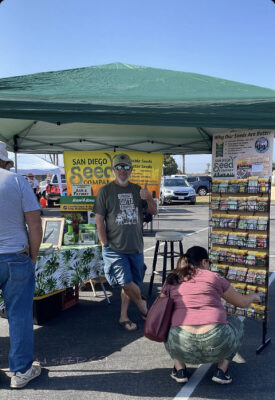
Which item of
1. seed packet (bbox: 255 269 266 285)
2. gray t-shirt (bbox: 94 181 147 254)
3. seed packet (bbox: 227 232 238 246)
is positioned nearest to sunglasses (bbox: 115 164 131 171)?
gray t-shirt (bbox: 94 181 147 254)

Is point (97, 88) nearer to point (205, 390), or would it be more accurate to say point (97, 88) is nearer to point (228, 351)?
point (228, 351)

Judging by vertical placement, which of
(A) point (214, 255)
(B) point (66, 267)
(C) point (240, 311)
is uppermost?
(A) point (214, 255)

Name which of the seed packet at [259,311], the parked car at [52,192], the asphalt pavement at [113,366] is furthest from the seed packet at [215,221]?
the parked car at [52,192]

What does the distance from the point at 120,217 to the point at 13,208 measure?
143 cm

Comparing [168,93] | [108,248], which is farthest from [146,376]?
[168,93]

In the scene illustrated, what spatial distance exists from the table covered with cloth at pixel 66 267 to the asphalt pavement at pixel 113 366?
0.50 meters

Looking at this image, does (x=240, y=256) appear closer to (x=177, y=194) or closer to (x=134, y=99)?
(x=134, y=99)

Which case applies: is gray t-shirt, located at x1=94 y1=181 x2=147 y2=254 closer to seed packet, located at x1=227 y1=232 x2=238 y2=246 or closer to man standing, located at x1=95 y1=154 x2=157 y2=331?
man standing, located at x1=95 y1=154 x2=157 y2=331

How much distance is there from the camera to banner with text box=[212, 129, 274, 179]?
3641 millimetres

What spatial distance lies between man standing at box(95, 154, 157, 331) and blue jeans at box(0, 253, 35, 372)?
46.9 inches

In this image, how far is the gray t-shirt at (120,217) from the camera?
3.87m

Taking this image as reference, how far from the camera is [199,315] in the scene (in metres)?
2.66

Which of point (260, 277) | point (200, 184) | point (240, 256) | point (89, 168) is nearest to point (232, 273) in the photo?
point (240, 256)

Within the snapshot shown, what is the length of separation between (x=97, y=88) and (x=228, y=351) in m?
2.68
